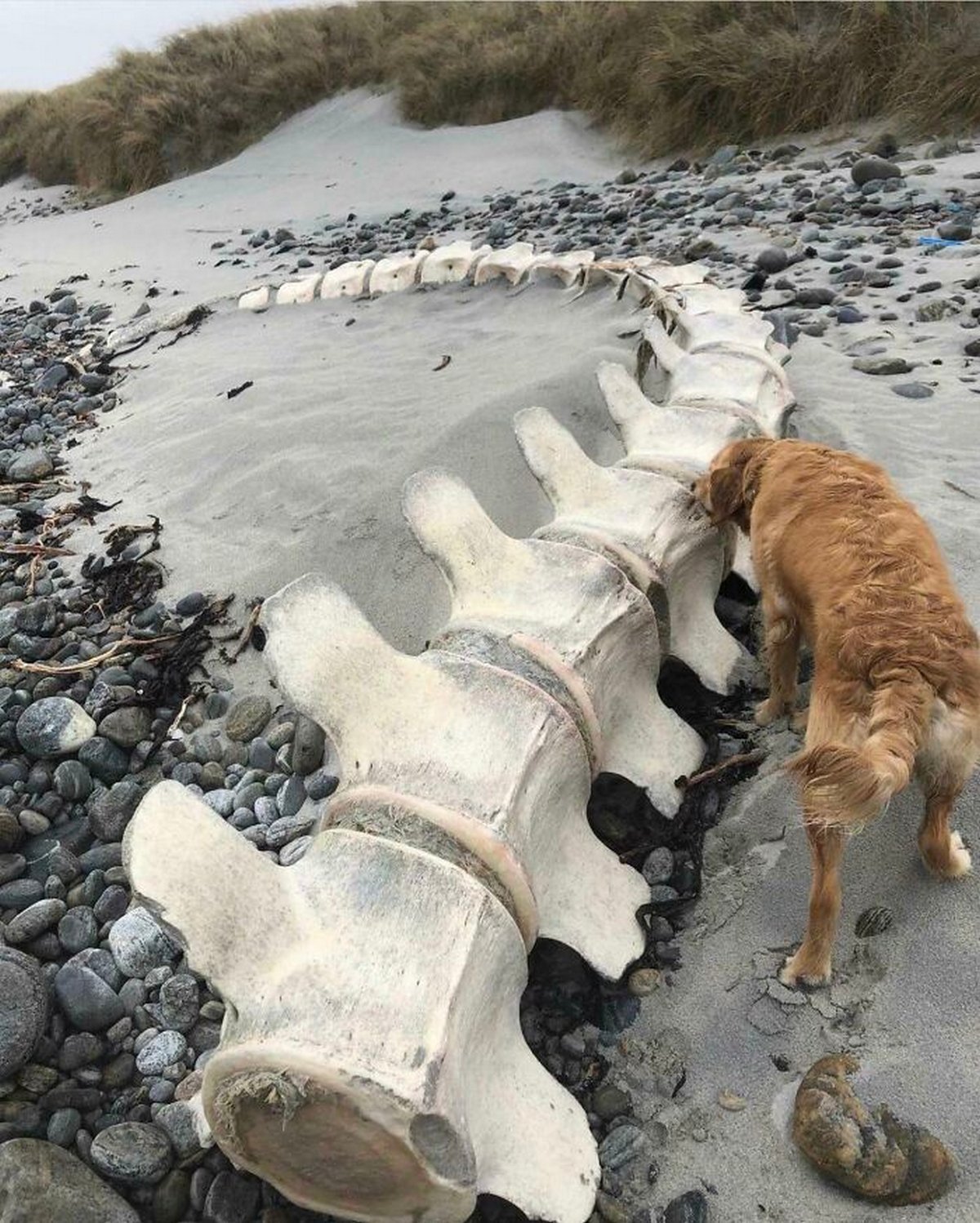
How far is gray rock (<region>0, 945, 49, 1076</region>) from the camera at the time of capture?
6.01 feet

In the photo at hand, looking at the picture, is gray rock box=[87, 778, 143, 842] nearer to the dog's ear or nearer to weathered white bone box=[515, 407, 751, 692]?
weathered white bone box=[515, 407, 751, 692]

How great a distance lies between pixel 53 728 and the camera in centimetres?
284

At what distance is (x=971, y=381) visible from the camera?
13.4 ft

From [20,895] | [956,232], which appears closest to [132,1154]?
[20,895]

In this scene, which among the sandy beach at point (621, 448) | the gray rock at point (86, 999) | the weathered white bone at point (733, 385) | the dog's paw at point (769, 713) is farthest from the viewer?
the weathered white bone at point (733, 385)

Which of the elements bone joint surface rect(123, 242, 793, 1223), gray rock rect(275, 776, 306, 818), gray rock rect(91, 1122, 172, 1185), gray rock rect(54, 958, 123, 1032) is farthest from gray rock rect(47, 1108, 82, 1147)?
gray rock rect(275, 776, 306, 818)

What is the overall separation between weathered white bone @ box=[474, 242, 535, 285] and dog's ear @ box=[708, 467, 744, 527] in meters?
3.53

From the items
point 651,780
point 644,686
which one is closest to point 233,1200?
point 651,780

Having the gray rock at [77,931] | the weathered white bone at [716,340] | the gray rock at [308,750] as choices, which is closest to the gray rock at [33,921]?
the gray rock at [77,931]

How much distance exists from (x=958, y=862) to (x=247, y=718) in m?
1.98

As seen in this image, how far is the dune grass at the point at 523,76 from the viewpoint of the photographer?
8.37 m

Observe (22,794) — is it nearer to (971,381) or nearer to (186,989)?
(186,989)

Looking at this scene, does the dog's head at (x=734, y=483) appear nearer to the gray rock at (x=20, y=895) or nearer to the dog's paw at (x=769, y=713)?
the dog's paw at (x=769, y=713)

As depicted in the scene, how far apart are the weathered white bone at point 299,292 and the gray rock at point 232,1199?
5804mm
